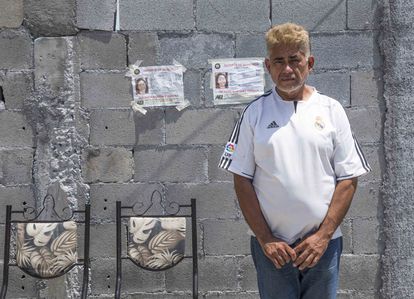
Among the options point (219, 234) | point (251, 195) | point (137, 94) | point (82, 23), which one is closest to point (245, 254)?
point (219, 234)

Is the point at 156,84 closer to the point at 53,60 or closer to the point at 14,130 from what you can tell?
the point at 53,60

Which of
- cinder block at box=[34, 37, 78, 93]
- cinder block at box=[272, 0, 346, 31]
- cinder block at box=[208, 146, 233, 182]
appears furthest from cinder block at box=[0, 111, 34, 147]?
cinder block at box=[272, 0, 346, 31]

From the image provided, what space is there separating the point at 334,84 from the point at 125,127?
4.17ft

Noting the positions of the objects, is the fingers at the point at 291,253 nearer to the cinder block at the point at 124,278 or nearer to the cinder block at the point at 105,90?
the cinder block at the point at 124,278

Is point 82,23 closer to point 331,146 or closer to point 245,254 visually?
point 245,254

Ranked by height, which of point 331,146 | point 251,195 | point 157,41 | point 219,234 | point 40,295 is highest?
point 157,41

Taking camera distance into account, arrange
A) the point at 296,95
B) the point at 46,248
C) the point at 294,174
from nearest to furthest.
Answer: the point at 294,174 → the point at 296,95 → the point at 46,248

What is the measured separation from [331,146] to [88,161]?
1824 millimetres

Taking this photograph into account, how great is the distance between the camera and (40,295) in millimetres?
4254

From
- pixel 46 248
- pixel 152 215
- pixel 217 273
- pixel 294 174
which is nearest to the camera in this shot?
pixel 294 174

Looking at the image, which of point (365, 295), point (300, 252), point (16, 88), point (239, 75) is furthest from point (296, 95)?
point (16, 88)

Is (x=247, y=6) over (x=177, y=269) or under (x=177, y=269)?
over

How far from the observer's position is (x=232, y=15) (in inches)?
164

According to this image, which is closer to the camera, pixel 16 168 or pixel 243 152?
pixel 243 152
